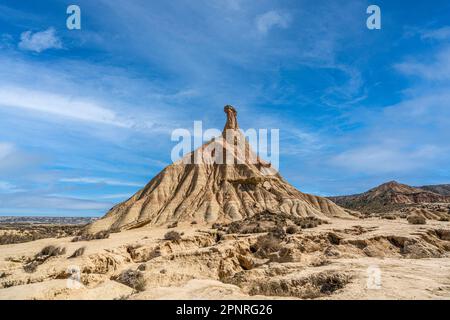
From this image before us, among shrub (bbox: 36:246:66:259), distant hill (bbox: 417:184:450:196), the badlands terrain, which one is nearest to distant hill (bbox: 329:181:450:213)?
distant hill (bbox: 417:184:450:196)

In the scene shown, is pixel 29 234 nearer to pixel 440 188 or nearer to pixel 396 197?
pixel 396 197

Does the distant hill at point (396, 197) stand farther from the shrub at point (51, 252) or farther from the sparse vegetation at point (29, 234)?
the shrub at point (51, 252)

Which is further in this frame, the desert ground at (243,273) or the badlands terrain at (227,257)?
the badlands terrain at (227,257)

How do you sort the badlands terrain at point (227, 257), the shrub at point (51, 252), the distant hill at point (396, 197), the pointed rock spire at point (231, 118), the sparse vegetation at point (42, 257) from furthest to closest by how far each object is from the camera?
the distant hill at point (396, 197) < the pointed rock spire at point (231, 118) < the shrub at point (51, 252) < the sparse vegetation at point (42, 257) < the badlands terrain at point (227, 257)

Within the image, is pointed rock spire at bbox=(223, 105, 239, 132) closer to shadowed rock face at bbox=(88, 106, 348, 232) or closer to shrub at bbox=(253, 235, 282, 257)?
shadowed rock face at bbox=(88, 106, 348, 232)

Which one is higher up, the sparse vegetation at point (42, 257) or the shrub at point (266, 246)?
the shrub at point (266, 246)

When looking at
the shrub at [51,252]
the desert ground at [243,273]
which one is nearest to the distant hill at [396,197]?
the desert ground at [243,273]
